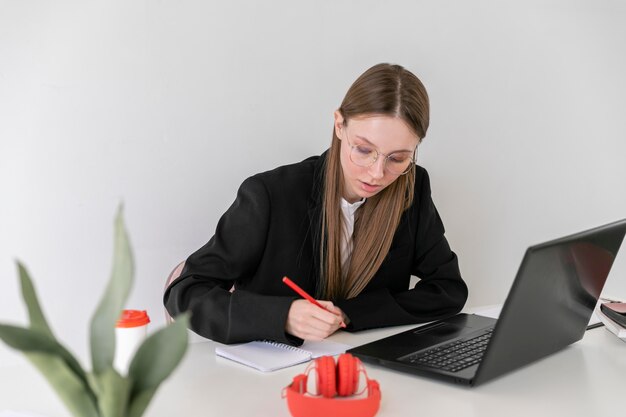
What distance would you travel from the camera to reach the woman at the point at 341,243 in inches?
61.0

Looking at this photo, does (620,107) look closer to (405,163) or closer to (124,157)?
(405,163)

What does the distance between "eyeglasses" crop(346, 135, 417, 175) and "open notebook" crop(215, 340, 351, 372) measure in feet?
1.36

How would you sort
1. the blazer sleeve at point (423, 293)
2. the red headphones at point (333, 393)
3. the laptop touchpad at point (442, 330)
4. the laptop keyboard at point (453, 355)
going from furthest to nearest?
the blazer sleeve at point (423, 293) < the laptop touchpad at point (442, 330) < the laptop keyboard at point (453, 355) < the red headphones at point (333, 393)

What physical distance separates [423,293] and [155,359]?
123 cm

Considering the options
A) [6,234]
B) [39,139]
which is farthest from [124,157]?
[6,234]

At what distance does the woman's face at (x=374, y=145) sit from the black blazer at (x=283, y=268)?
0.19 metres

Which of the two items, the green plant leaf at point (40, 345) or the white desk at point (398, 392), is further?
the white desk at point (398, 392)

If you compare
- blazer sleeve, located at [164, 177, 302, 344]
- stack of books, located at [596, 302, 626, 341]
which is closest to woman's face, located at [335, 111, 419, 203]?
blazer sleeve, located at [164, 177, 302, 344]

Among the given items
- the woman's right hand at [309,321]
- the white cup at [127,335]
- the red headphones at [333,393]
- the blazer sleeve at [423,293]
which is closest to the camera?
the red headphones at [333,393]

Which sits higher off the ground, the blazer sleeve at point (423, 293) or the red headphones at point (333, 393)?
the red headphones at point (333, 393)

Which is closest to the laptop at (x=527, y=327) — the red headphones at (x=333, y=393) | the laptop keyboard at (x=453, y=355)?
the laptop keyboard at (x=453, y=355)

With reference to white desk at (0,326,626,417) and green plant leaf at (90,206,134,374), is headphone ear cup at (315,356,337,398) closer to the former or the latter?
white desk at (0,326,626,417)

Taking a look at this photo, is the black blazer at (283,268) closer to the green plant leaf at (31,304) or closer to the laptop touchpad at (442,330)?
the laptop touchpad at (442,330)

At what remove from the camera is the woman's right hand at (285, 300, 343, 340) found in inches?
57.7
